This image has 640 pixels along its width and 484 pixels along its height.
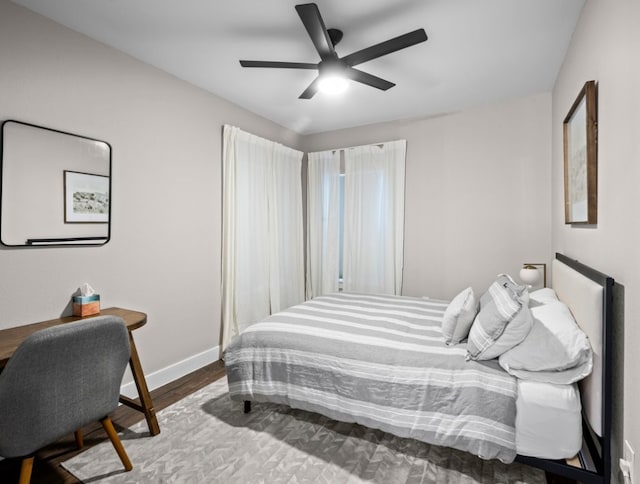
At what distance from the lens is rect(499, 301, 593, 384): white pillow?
154 cm

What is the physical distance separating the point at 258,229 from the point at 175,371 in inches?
67.2

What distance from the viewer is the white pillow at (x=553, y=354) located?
1536mm

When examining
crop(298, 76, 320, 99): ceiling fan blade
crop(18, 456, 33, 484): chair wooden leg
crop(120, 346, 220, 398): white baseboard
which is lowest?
crop(120, 346, 220, 398): white baseboard

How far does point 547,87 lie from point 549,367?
290 cm

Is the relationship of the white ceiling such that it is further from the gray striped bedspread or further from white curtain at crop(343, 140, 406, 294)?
the gray striped bedspread

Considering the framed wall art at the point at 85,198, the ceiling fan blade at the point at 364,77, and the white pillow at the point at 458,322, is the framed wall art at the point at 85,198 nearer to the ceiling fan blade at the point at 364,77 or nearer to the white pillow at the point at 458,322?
the ceiling fan blade at the point at 364,77

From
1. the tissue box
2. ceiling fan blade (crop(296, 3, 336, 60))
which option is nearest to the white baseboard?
the tissue box

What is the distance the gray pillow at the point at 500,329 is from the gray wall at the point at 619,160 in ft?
1.33

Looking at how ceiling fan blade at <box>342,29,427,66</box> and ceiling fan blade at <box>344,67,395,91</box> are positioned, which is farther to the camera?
ceiling fan blade at <box>344,67,395,91</box>

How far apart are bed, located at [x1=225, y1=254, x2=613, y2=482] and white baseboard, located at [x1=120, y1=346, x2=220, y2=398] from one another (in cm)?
95

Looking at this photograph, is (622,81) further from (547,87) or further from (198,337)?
(198,337)

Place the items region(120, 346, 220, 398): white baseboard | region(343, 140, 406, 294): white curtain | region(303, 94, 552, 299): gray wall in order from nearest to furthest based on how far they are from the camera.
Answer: region(120, 346, 220, 398): white baseboard, region(303, 94, 552, 299): gray wall, region(343, 140, 406, 294): white curtain

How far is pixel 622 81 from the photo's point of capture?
1.41 m

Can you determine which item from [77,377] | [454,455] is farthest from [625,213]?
[77,377]
